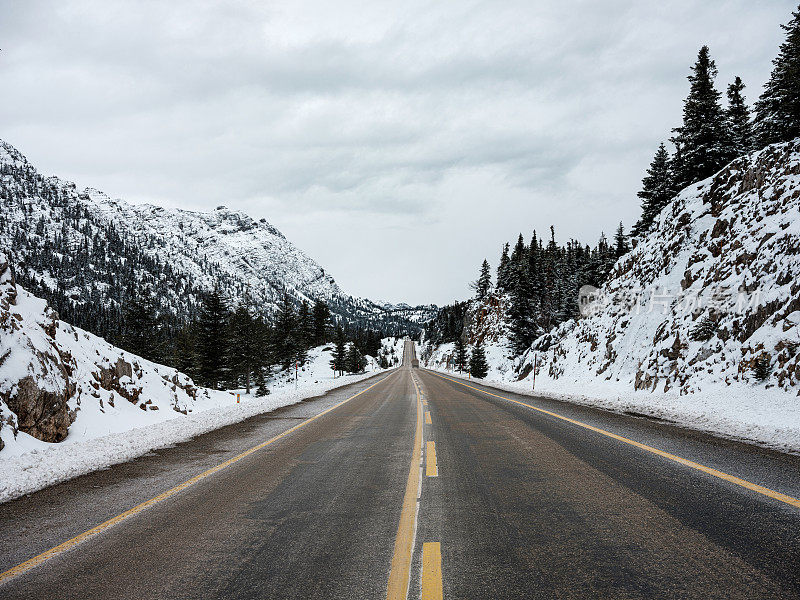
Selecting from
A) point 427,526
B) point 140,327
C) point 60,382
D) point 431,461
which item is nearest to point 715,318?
point 431,461

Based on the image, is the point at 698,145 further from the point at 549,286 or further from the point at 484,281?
the point at 484,281

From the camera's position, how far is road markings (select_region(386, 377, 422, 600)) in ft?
9.35

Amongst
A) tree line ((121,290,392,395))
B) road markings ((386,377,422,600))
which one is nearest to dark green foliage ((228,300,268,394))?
tree line ((121,290,392,395))

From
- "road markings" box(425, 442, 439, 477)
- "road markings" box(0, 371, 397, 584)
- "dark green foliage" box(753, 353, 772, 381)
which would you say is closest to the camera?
"road markings" box(0, 371, 397, 584)

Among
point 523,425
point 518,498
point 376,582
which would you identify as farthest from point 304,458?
point 523,425

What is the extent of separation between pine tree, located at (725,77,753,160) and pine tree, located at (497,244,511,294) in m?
49.4

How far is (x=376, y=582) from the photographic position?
2938 millimetres

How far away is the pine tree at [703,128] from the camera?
26672 mm

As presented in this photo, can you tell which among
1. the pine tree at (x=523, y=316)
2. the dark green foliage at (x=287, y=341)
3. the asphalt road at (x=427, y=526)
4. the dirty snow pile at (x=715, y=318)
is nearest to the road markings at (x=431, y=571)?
the asphalt road at (x=427, y=526)

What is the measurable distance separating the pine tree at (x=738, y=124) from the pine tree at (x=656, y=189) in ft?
17.2

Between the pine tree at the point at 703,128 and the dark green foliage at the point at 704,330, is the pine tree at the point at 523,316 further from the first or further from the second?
the dark green foliage at the point at 704,330

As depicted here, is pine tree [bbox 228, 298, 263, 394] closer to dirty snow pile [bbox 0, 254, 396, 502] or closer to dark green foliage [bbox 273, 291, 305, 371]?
dark green foliage [bbox 273, 291, 305, 371]

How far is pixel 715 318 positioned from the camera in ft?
52.7

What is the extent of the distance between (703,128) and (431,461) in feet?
Answer: 104
